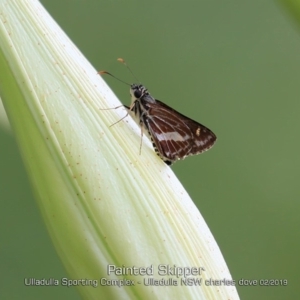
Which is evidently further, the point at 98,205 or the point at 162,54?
the point at 162,54

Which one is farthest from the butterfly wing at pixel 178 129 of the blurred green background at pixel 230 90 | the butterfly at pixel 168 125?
the blurred green background at pixel 230 90

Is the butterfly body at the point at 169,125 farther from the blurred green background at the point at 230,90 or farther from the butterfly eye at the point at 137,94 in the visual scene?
the blurred green background at the point at 230,90

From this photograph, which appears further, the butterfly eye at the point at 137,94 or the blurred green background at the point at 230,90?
the blurred green background at the point at 230,90

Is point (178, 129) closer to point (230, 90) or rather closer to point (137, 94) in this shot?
point (137, 94)

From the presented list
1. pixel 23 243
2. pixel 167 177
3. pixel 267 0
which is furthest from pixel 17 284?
pixel 267 0

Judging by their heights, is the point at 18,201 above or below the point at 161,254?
above

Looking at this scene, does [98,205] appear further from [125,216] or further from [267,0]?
[267,0]

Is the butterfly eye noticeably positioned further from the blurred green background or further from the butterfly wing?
the blurred green background

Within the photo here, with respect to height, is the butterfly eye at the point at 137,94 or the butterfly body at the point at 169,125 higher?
the butterfly eye at the point at 137,94
